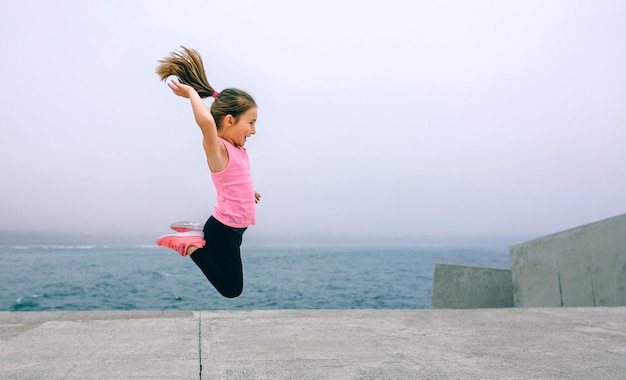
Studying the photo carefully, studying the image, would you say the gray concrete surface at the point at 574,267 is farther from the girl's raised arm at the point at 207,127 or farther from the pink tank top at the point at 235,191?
the girl's raised arm at the point at 207,127

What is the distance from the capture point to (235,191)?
2.30m

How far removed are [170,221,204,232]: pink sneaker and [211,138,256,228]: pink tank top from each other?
3.7 inches

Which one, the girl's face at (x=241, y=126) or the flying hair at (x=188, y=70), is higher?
the flying hair at (x=188, y=70)

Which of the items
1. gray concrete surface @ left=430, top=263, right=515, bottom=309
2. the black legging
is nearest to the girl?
the black legging

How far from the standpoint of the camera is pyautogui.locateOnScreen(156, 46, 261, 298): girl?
229 cm

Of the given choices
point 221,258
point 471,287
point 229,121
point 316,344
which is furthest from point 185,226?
point 471,287

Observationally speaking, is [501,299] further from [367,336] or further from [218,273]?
[218,273]

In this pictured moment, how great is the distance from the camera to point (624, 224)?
8.24 meters

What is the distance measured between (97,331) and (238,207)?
461 centimetres

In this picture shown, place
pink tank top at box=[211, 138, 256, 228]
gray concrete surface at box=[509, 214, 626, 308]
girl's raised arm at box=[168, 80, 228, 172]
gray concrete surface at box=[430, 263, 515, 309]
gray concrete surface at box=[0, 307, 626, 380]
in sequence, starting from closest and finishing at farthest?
girl's raised arm at box=[168, 80, 228, 172], pink tank top at box=[211, 138, 256, 228], gray concrete surface at box=[0, 307, 626, 380], gray concrete surface at box=[509, 214, 626, 308], gray concrete surface at box=[430, 263, 515, 309]

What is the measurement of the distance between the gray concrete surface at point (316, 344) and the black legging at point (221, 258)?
2132 millimetres

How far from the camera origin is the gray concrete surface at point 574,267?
8.36 meters

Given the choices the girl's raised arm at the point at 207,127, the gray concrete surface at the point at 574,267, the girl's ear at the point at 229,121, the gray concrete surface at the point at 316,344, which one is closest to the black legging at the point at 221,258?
the girl's raised arm at the point at 207,127

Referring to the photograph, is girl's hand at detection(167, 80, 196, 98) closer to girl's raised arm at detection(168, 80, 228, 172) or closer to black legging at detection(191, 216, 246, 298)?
girl's raised arm at detection(168, 80, 228, 172)
